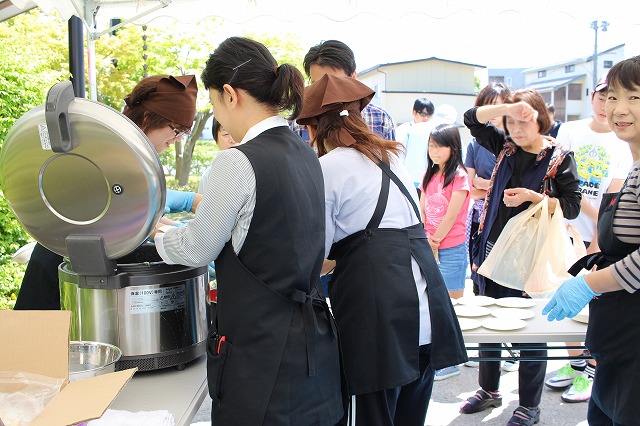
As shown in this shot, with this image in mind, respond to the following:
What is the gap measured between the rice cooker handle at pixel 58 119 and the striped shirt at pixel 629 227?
146 centimetres

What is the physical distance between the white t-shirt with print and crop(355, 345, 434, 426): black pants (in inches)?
79.0

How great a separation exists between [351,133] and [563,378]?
252 centimetres

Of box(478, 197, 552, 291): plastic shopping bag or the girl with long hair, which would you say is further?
the girl with long hair

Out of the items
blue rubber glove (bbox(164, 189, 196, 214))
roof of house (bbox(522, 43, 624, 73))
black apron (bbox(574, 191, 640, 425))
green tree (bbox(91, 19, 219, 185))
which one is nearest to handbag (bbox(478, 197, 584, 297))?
black apron (bbox(574, 191, 640, 425))

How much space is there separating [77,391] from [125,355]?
0.30 metres

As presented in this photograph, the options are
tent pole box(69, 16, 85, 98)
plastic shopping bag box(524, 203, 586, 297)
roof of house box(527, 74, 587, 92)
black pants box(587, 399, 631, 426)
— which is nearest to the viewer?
black pants box(587, 399, 631, 426)

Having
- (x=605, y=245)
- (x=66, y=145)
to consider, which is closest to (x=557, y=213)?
(x=605, y=245)

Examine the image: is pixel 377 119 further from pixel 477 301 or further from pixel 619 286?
pixel 619 286

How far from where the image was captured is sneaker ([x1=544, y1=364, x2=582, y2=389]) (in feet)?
11.5

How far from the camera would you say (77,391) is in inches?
47.1

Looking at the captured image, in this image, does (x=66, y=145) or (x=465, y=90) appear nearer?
(x=66, y=145)

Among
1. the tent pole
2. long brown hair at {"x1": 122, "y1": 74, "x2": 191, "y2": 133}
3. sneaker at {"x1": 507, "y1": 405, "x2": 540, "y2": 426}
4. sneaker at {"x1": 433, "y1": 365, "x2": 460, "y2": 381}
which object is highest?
the tent pole

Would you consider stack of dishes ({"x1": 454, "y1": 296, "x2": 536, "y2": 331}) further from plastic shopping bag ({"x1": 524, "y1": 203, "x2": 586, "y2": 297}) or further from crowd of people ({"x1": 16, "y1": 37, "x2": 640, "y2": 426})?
crowd of people ({"x1": 16, "y1": 37, "x2": 640, "y2": 426})

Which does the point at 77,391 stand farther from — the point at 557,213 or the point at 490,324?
the point at 557,213
